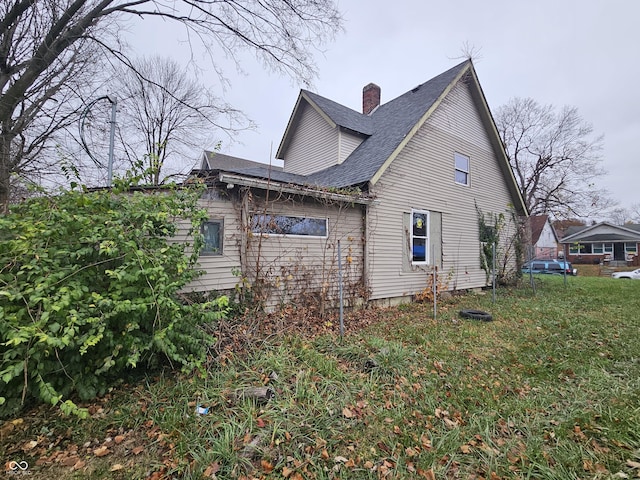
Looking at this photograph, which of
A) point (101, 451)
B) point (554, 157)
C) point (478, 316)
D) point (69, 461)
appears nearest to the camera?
point (69, 461)

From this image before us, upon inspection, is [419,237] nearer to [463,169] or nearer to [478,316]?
[478,316]

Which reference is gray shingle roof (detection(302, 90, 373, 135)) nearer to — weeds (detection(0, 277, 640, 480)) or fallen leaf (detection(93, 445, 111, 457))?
weeds (detection(0, 277, 640, 480))

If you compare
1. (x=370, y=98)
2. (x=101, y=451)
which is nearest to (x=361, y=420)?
(x=101, y=451)

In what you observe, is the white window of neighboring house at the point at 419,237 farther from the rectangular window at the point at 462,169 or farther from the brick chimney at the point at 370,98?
the brick chimney at the point at 370,98

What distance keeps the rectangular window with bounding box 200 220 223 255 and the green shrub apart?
178 cm

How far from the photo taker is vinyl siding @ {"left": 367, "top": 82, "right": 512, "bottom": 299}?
8.50 metres

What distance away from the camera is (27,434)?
2.87 meters

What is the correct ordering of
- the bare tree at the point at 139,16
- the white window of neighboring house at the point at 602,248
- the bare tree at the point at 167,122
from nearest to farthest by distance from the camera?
the bare tree at the point at 139,16, the bare tree at the point at 167,122, the white window of neighboring house at the point at 602,248

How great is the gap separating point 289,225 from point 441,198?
20.0ft

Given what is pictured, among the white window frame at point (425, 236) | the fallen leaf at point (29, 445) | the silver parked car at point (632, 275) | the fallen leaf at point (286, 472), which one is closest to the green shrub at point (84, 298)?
the fallen leaf at point (29, 445)

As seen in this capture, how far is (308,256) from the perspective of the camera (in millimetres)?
7082

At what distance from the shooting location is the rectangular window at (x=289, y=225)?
6.28 m

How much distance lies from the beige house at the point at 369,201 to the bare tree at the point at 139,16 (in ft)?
10.4

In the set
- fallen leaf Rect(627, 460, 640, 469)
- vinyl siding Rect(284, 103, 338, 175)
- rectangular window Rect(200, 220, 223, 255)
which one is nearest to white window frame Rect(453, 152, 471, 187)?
vinyl siding Rect(284, 103, 338, 175)
